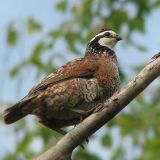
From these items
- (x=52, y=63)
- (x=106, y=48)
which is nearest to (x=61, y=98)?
(x=106, y=48)

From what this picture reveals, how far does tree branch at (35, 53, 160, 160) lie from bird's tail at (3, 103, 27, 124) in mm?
1311

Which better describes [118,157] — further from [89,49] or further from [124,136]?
[89,49]

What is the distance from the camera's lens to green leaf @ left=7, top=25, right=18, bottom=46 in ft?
31.7

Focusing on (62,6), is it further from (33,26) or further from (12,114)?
(12,114)

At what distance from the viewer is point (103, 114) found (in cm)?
514

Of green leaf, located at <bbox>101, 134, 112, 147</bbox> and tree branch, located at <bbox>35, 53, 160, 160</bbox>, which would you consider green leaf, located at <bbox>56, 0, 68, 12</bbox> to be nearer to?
green leaf, located at <bbox>101, 134, 112, 147</bbox>

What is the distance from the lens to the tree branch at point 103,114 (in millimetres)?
5086

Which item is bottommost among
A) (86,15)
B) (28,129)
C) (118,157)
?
(118,157)

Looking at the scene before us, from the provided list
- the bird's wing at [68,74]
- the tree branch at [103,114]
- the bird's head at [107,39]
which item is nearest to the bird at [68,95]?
the bird's wing at [68,74]

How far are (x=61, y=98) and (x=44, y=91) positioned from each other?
0.17 m

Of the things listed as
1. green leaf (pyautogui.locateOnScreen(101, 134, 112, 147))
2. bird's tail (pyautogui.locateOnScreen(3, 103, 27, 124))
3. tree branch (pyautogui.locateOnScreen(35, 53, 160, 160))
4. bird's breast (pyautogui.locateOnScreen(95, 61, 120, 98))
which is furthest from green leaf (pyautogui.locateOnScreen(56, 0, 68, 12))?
tree branch (pyautogui.locateOnScreen(35, 53, 160, 160))

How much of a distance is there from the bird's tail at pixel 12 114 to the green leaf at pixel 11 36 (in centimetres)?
308

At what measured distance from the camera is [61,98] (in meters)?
6.71

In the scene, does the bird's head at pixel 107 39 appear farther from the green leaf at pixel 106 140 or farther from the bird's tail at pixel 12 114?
the green leaf at pixel 106 140
